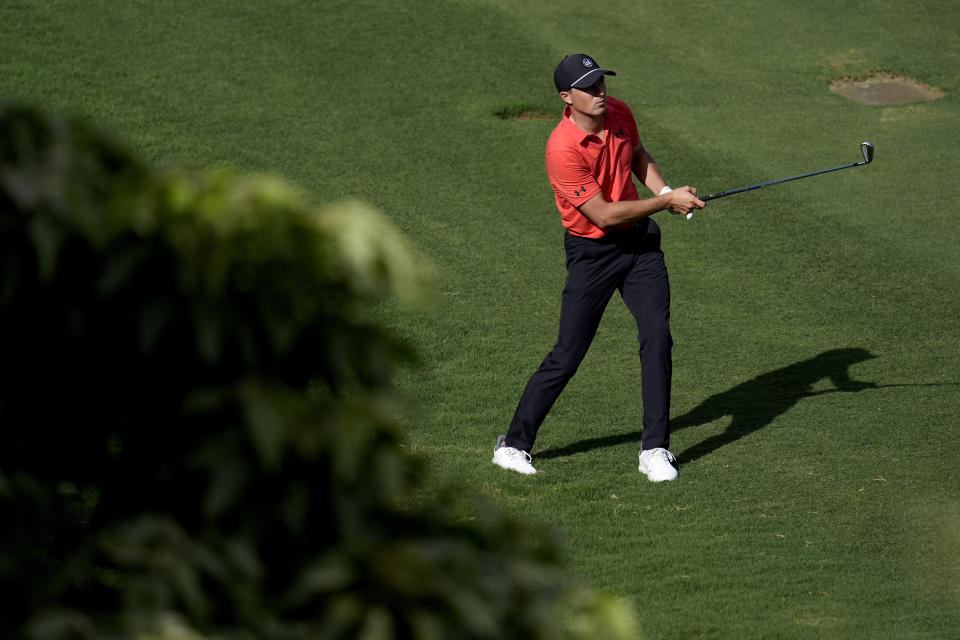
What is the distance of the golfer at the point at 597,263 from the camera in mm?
5953

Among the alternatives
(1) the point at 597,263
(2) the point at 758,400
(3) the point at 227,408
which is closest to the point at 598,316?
(1) the point at 597,263

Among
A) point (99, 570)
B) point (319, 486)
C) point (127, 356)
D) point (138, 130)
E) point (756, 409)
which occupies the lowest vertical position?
point (756, 409)

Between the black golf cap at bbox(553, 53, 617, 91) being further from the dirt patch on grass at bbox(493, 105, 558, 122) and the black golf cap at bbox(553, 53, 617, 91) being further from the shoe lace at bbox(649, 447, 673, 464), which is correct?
the dirt patch on grass at bbox(493, 105, 558, 122)

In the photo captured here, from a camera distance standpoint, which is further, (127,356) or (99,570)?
(99,570)

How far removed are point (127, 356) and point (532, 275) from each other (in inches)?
276

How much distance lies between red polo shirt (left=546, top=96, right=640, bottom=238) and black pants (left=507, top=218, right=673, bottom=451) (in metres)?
0.15

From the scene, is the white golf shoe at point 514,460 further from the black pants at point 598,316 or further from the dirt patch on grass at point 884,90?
the dirt patch on grass at point 884,90

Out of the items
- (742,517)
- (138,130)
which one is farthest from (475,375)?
(138,130)

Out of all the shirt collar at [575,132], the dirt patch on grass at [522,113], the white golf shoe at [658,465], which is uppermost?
the shirt collar at [575,132]

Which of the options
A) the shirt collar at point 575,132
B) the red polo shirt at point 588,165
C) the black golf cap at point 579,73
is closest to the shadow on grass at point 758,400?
the red polo shirt at point 588,165

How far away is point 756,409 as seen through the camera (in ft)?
23.2

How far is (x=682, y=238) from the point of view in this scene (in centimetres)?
983

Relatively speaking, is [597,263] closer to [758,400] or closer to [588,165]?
[588,165]

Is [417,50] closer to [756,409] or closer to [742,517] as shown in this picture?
[756,409]
